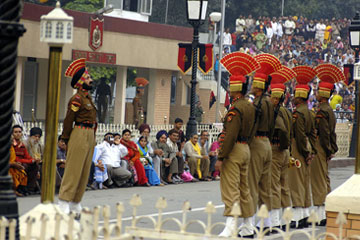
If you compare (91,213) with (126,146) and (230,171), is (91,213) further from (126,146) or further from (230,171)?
(126,146)

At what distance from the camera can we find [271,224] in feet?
40.8

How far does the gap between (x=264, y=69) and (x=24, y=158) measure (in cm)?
549

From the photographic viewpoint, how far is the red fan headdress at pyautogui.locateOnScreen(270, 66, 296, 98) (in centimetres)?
1277

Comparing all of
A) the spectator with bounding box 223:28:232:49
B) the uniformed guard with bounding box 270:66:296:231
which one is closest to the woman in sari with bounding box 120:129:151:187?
the uniformed guard with bounding box 270:66:296:231

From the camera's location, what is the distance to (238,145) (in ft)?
37.5

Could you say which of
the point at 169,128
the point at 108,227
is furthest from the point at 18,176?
the point at 108,227

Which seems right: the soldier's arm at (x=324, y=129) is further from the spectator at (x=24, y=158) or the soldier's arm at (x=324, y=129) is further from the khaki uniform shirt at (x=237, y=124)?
the spectator at (x=24, y=158)

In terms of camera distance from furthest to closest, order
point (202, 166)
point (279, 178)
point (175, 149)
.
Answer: point (202, 166) < point (175, 149) < point (279, 178)

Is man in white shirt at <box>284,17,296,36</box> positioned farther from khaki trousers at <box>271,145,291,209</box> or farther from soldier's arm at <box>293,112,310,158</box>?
khaki trousers at <box>271,145,291,209</box>

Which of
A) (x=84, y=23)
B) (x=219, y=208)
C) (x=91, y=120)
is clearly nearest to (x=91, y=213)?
(x=91, y=120)

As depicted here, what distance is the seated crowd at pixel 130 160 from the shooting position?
15.8 m

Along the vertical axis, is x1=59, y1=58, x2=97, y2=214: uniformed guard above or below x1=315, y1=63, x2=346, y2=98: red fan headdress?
below

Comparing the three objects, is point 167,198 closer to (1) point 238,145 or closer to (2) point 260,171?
(2) point 260,171

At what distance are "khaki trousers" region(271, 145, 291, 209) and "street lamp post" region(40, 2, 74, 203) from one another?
545 cm
